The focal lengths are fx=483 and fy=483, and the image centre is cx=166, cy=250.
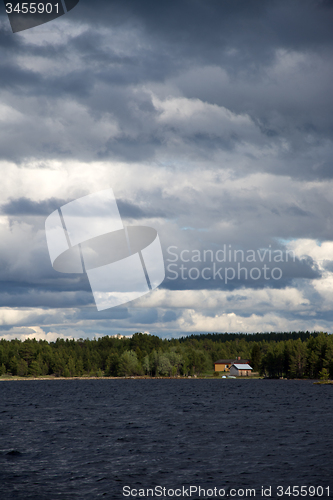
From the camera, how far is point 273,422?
65.1m

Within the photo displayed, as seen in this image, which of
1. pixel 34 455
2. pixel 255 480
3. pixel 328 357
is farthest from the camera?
pixel 328 357

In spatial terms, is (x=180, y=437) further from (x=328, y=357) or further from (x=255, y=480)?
(x=328, y=357)

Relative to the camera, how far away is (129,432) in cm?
5612

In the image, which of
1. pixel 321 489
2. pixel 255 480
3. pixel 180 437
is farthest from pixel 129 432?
pixel 321 489

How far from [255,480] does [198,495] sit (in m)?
5.44

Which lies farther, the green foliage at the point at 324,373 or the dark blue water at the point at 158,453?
the green foliage at the point at 324,373

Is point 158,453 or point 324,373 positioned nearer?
point 158,453

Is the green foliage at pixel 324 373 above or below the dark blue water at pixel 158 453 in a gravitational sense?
below

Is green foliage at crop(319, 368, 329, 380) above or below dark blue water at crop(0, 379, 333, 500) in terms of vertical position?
below

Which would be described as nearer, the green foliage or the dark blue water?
the dark blue water

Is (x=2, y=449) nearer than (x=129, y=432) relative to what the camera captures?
Yes

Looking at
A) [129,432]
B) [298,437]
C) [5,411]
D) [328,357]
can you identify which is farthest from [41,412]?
[328,357]

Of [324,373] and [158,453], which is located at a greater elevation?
[158,453]

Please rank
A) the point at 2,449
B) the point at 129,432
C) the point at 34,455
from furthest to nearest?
the point at 129,432, the point at 2,449, the point at 34,455
